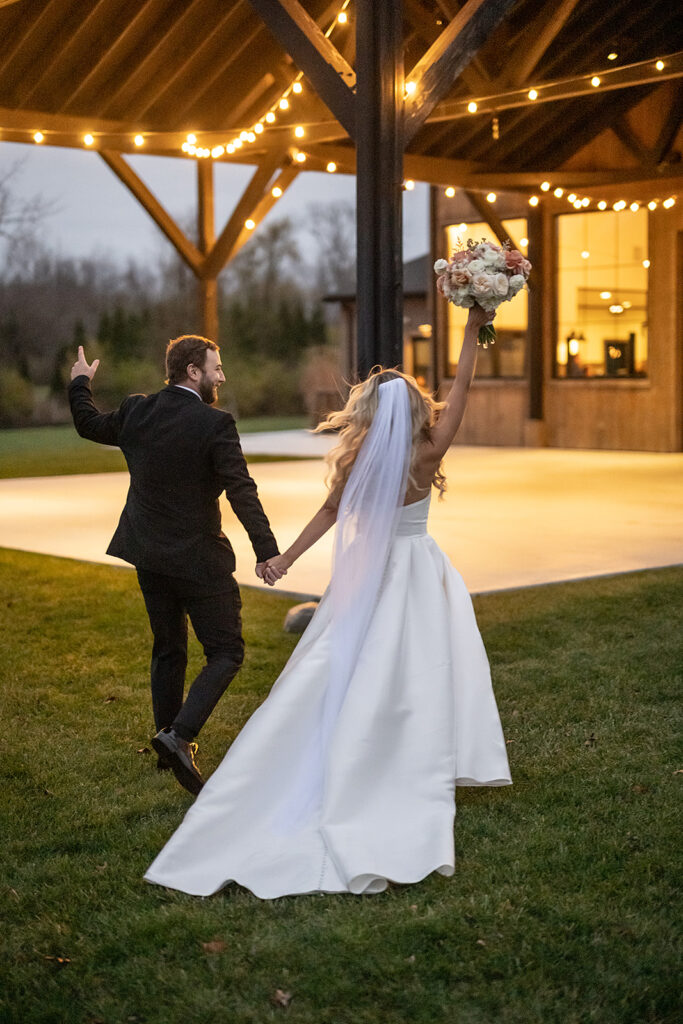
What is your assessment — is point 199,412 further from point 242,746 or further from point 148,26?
point 148,26

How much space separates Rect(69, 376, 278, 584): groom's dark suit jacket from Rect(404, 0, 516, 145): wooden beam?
2827mm

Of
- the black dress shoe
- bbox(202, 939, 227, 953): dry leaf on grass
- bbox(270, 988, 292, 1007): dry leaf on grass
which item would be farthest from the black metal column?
bbox(270, 988, 292, 1007): dry leaf on grass

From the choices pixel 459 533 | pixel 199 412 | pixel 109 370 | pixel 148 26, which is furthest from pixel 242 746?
pixel 109 370

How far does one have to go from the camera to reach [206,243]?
15.5 m

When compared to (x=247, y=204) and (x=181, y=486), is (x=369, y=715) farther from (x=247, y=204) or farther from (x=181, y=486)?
(x=247, y=204)

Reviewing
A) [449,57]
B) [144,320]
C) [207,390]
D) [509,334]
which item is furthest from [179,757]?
[144,320]

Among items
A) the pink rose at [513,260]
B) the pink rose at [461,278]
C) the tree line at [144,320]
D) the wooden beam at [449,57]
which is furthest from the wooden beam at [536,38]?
the tree line at [144,320]

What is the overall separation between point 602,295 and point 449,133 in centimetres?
371

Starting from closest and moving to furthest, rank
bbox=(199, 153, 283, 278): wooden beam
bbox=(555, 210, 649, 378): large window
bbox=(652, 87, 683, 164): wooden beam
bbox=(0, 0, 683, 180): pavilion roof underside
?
bbox=(0, 0, 683, 180): pavilion roof underside, bbox=(199, 153, 283, 278): wooden beam, bbox=(652, 87, 683, 164): wooden beam, bbox=(555, 210, 649, 378): large window

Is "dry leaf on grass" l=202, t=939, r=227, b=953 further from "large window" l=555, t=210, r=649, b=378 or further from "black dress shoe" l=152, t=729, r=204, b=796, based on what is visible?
"large window" l=555, t=210, r=649, b=378

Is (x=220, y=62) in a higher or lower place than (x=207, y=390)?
higher

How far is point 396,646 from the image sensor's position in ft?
12.1

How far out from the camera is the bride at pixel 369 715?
134 inches

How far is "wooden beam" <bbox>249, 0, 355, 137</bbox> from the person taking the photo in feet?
21.0
